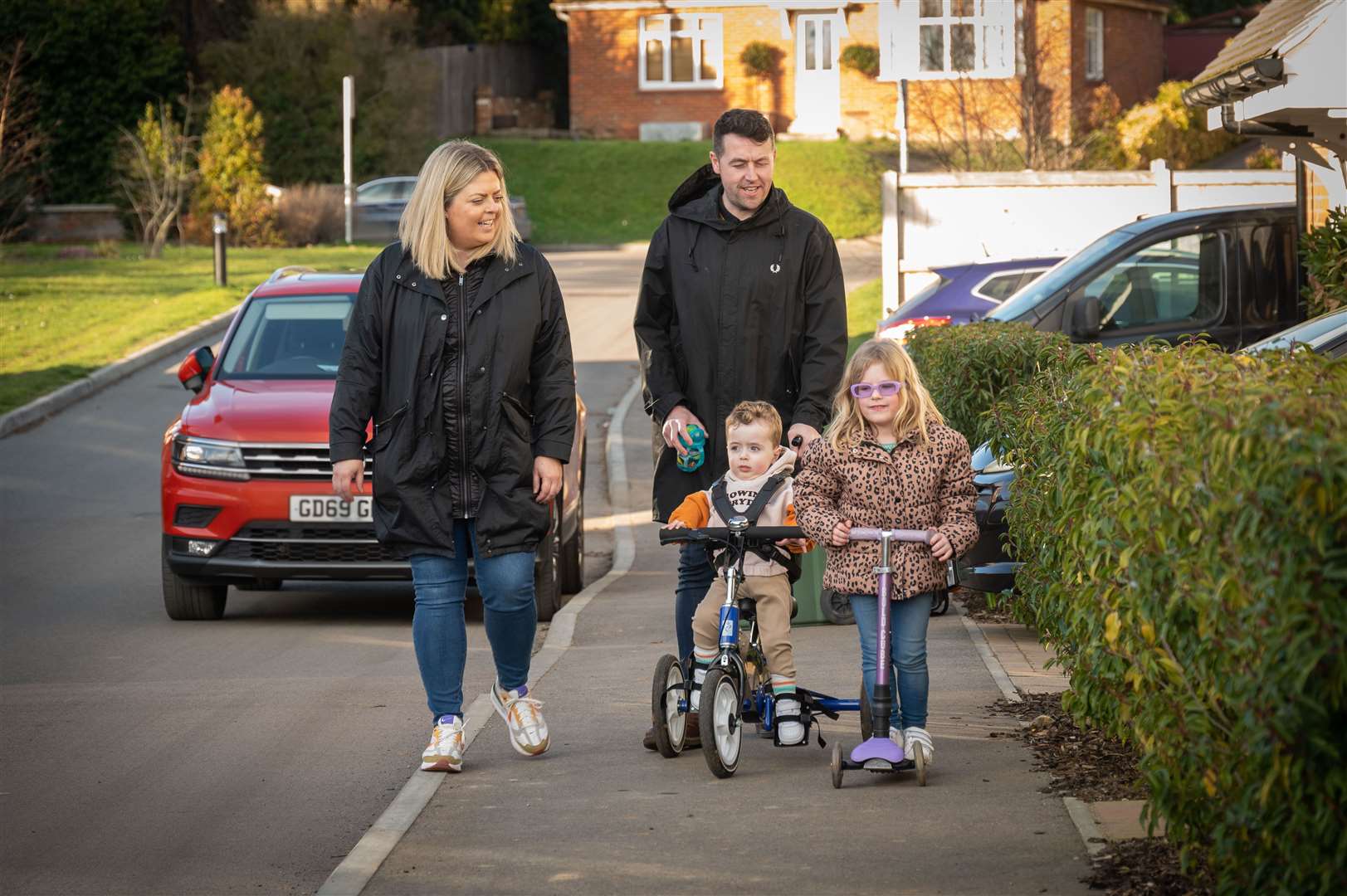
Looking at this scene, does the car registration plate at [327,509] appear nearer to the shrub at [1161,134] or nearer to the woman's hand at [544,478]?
the woman's hand at [544,478]

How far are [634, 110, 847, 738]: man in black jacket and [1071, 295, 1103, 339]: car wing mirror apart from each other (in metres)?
6.06

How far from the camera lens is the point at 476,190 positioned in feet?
20.1

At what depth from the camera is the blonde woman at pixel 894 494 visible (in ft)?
18.7

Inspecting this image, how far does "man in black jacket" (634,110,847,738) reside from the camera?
623 centimetres

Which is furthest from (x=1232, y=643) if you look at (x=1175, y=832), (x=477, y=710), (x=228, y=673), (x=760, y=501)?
(x=228, y=673)

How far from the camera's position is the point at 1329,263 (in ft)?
37.1

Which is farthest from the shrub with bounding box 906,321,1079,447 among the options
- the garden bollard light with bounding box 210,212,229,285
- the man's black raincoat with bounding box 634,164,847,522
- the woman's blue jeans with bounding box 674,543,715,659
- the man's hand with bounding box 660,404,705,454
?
the garden bollard light with bounding box 210,212,229,285

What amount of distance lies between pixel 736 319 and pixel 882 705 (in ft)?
4.67

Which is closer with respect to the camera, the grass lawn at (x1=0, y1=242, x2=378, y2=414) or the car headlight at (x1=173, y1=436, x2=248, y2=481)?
the car headlight at (x1=173, y1=436, x2=248, y2=481)

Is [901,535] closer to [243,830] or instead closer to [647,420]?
[243,830]

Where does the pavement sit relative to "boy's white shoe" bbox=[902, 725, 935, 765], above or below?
below

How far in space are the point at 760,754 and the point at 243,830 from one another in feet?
5.86

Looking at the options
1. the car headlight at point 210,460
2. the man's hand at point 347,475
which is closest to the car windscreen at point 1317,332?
the man's hand at point 347,475

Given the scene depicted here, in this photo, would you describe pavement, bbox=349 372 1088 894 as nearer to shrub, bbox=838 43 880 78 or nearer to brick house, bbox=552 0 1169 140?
brick house, bbox=552 0 1169 140
